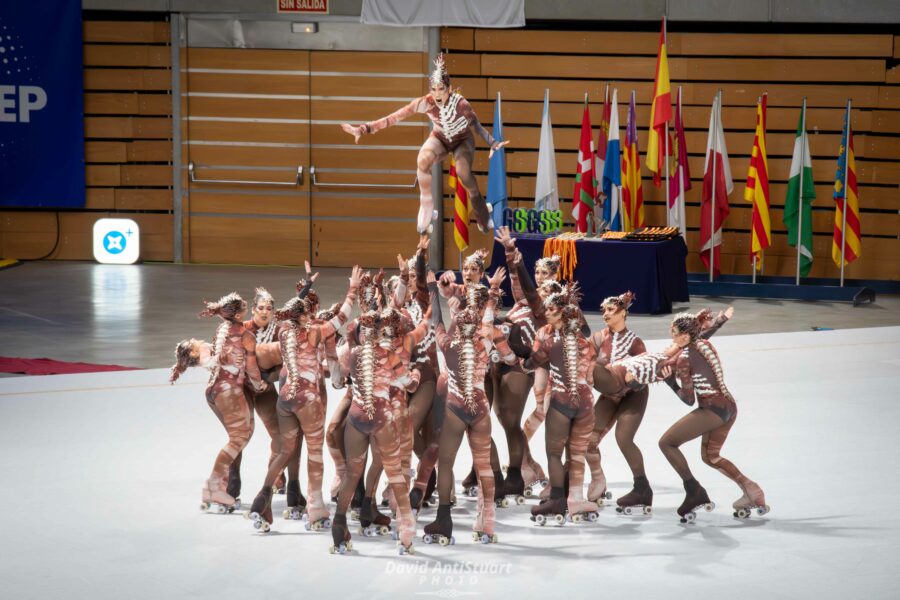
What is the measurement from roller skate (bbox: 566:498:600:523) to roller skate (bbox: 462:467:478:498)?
0.73 m

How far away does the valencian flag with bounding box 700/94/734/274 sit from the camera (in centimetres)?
1568

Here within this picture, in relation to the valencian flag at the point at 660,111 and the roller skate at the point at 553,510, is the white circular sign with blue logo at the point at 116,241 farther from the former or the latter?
the roller skate at the point at 553,510

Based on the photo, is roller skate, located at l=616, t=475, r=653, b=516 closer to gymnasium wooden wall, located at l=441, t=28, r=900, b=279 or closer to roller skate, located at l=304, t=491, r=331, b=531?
roller skate, located at l=304, t=491, r=331, b=531

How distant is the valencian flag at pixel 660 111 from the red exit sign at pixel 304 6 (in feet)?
14.7

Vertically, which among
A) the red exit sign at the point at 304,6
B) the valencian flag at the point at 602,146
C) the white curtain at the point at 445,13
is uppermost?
the red exit sign at the point at 304,6

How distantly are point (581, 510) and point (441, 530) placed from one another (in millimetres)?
898

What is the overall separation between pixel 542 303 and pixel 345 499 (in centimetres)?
169

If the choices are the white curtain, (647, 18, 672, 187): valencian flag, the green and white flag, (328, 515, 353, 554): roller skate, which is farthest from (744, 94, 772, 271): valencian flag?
(328, 515, 353, 554): roller skate

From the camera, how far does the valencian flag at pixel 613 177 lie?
51.6ft

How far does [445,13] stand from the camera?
52.7ft

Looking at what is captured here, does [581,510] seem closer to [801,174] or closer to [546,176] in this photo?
[546,176]

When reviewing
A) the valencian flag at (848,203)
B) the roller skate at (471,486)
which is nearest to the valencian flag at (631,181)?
the valencian flag at (848,203)

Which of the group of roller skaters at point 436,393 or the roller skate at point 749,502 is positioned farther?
the roller skate at point 749,502

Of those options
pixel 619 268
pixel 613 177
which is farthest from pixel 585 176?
pixel 619 268
